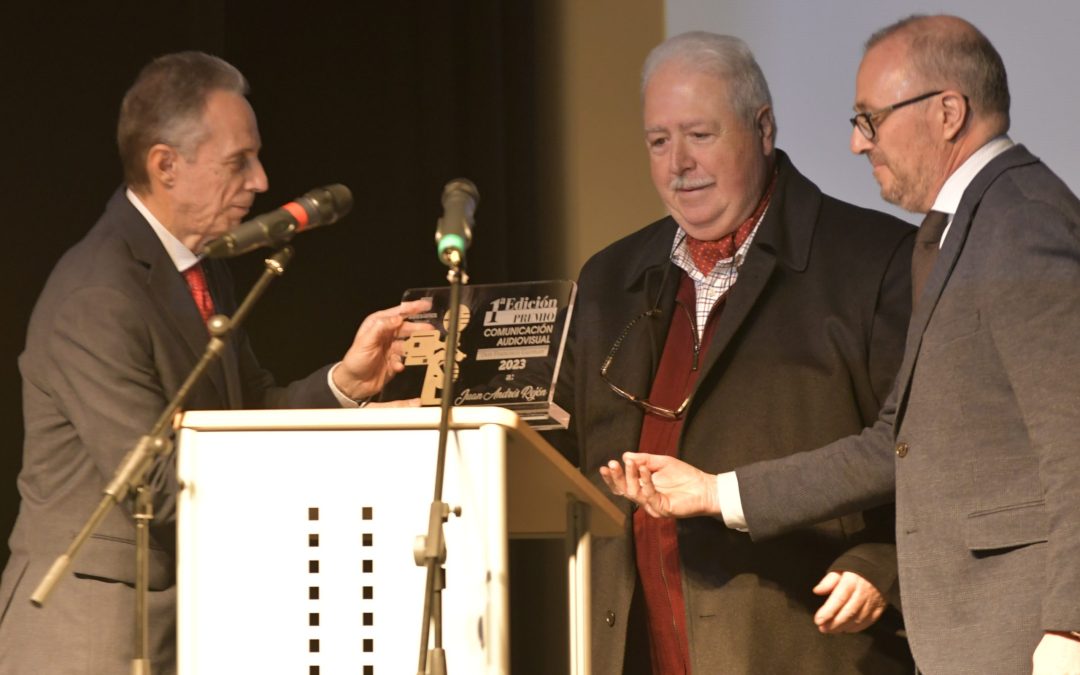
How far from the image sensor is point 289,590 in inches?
79.2

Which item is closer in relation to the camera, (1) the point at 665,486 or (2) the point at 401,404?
(2) the point at 401,404

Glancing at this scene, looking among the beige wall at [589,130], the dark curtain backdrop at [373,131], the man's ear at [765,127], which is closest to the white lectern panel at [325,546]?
the man's ear at [765,127]

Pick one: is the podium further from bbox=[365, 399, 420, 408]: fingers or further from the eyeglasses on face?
the eyeglasses on face

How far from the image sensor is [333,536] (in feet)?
6.61

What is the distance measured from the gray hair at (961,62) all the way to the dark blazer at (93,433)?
4.90ft

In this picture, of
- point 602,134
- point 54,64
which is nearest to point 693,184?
point 602,134

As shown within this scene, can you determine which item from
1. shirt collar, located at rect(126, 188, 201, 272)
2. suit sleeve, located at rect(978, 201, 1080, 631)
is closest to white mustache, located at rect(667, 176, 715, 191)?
suit sleeve, located at rect(978, 201, 1080, 631)

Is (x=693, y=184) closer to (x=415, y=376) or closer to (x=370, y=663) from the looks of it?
(x=415, y=376)

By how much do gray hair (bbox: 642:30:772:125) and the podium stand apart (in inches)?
56.5

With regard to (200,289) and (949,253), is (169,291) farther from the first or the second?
(949,253)

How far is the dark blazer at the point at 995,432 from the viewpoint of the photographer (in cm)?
210

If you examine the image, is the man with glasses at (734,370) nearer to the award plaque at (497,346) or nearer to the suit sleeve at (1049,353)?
the award plaque at (497,346)

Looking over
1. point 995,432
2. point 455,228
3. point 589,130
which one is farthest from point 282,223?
point 589,130

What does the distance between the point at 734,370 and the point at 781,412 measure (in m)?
0.13
